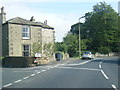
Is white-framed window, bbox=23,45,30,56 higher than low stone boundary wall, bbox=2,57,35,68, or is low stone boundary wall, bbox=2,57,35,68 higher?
white-framed window, bbox=23,45,30,56

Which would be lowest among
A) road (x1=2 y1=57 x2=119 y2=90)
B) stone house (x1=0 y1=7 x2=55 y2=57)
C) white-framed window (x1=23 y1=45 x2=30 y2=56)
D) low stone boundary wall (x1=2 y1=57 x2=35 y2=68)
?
road (x1=2 y1=57 x2=119 y2=90)

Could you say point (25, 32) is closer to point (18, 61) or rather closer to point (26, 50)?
point (26, 50)

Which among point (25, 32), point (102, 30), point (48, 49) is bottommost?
point (48, 49)

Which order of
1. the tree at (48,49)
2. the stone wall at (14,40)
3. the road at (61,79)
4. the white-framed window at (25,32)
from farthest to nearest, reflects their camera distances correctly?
the tree at (48,49)
the white-framed window at (25,32)
the stone wall at (14,40)
the road at (61,79)

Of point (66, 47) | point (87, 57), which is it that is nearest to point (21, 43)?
point (87, 57)

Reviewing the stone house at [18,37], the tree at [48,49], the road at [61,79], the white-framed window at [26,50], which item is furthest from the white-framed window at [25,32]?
the road at [61,79]

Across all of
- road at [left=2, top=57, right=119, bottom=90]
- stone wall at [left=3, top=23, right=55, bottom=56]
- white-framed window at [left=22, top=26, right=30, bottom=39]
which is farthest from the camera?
white-framed window at [left=22, top=26, right=30, bottom=39]

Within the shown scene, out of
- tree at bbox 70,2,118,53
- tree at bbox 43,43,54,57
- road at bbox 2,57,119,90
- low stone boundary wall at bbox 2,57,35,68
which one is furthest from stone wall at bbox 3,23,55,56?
tree at bbox 70,2,118,53

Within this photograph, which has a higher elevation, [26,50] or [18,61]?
[26,50]

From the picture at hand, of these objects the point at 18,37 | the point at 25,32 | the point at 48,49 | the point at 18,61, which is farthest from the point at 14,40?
the point at 18,61

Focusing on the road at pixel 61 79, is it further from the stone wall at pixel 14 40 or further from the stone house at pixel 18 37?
the stone house at pixel 18 37

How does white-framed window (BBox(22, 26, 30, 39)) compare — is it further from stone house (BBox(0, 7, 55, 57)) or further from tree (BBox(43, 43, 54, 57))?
tree (BBox(43, 43, 54, 57))

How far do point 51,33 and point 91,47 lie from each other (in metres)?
34.7

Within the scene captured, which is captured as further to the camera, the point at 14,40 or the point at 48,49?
the point at 48,49
